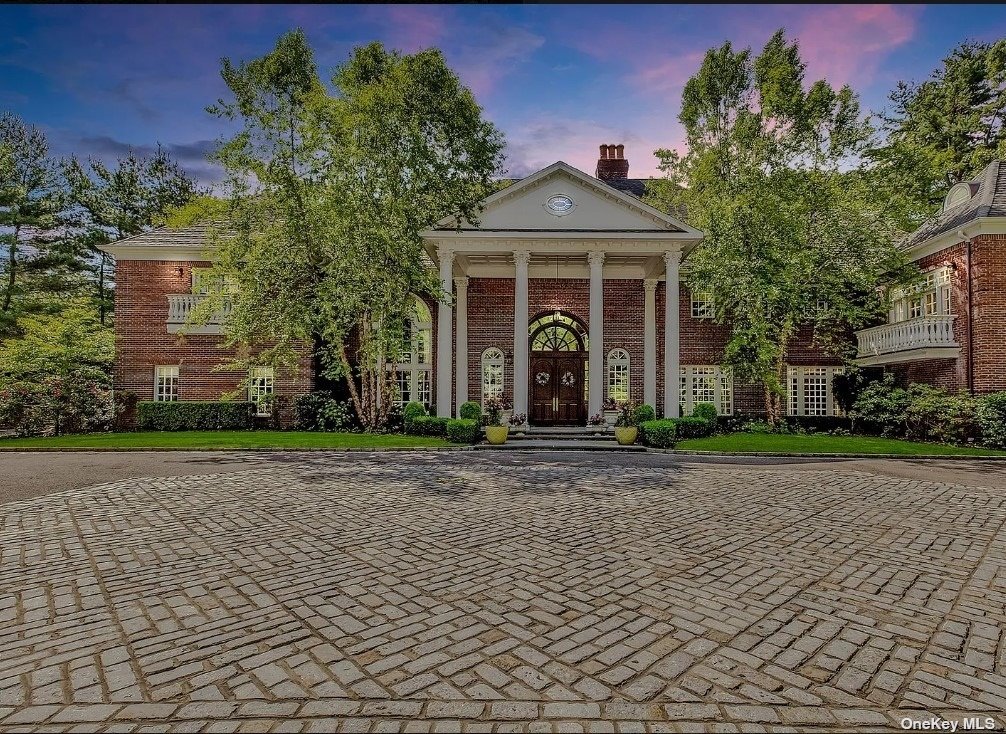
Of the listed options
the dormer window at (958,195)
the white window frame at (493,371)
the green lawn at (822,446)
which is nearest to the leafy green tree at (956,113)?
the dormer window at (958,195)

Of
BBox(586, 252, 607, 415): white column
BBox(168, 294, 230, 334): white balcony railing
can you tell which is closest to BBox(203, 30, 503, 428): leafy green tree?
BBox(168, 294, 230, 334): white balcony railing

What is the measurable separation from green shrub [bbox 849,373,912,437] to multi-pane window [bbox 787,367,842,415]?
168 cm

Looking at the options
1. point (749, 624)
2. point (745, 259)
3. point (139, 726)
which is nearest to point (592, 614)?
point (749, 624)

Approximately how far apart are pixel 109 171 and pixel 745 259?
39.2m

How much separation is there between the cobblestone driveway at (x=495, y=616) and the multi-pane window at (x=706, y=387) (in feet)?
47.6

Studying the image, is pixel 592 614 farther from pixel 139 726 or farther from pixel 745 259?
pixel 745 259

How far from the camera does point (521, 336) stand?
17609 mm

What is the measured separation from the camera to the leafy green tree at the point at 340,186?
16703mm

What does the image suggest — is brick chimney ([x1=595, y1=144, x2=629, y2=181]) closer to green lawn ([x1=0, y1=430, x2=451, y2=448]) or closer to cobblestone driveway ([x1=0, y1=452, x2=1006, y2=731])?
green lawn ([x1=0, y1=430, x2=451, y2=448])

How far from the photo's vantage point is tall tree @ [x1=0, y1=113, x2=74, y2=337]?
80.7 ft

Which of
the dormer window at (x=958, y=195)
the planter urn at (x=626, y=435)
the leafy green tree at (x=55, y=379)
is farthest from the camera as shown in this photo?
the dormer window at (x=958, y=195)

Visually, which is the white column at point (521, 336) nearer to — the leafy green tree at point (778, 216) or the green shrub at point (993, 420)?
the leafy green tree at point (778, 216)

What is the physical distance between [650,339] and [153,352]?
836 inches

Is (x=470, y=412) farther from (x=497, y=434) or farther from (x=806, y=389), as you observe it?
(x=806, y=389)
